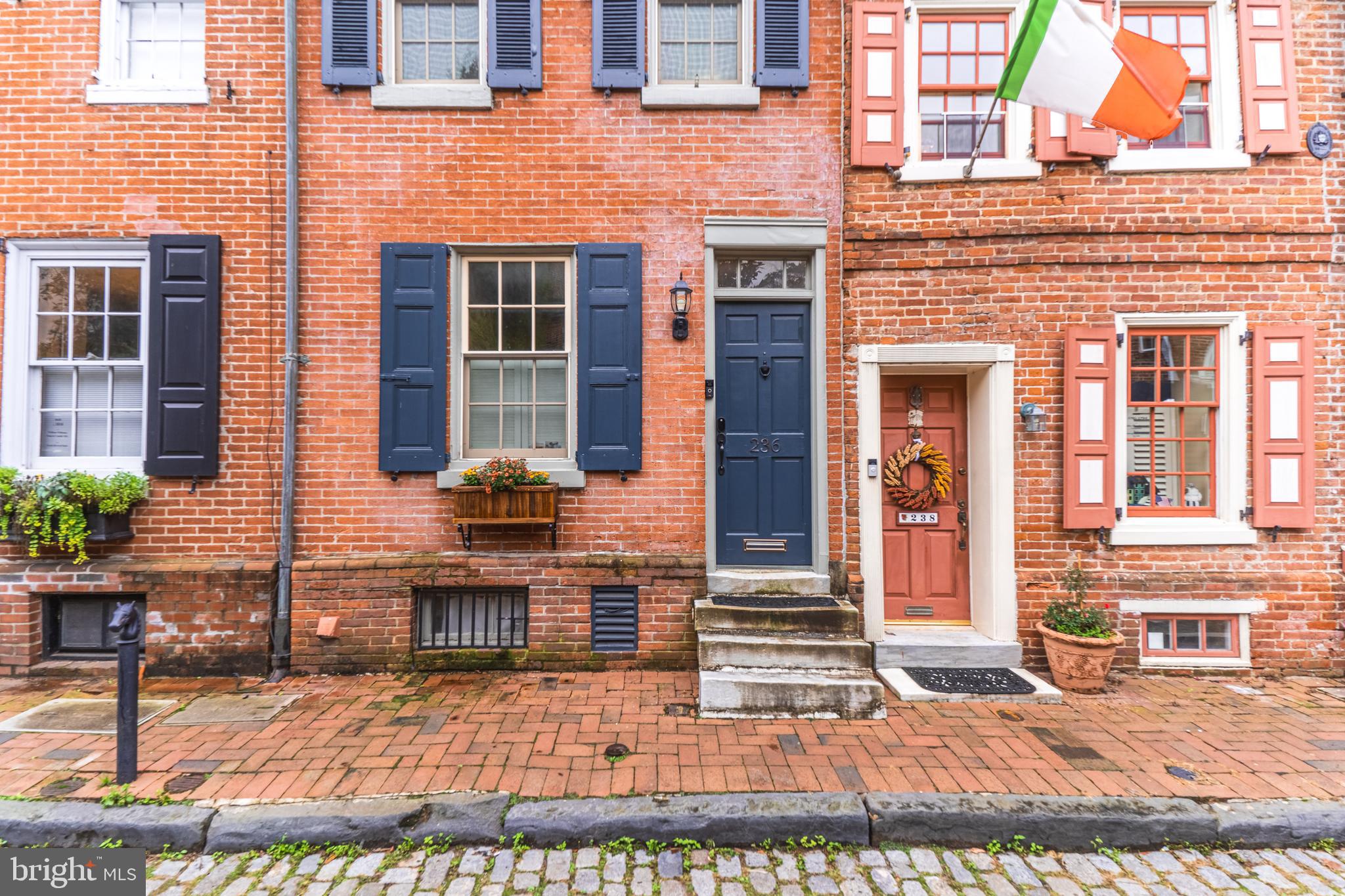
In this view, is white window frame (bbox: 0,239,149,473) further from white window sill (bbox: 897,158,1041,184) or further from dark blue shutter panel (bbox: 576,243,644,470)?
white window sill (bbox: 897,158,1041,184)

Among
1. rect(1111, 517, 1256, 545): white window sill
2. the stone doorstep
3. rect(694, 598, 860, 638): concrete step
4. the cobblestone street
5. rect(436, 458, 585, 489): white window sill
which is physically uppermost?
rect(436, 458, 585, 489): white window sill

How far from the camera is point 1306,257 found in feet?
16.0

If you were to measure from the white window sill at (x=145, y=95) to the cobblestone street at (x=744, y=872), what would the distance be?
5.56 meters

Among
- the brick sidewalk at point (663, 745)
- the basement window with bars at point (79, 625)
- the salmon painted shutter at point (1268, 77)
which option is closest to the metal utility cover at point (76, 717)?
the brick sidewalk at point (663, 745)

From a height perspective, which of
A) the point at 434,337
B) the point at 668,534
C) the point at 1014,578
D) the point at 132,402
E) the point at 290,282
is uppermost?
the point at 290,282

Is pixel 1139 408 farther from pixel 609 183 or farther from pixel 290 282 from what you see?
pixel 290 282

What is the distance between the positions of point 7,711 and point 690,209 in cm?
631

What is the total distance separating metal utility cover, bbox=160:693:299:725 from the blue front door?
141 inches

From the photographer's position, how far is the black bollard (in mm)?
3191

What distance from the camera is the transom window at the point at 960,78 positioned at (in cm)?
505

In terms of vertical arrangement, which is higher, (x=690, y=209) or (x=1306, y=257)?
(x=690, y=209)

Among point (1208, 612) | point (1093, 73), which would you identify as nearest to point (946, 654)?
point (1208, 612)

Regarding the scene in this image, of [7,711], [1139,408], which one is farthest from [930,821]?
[7,711]

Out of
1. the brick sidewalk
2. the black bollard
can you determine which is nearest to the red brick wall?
the brick sidewalk
